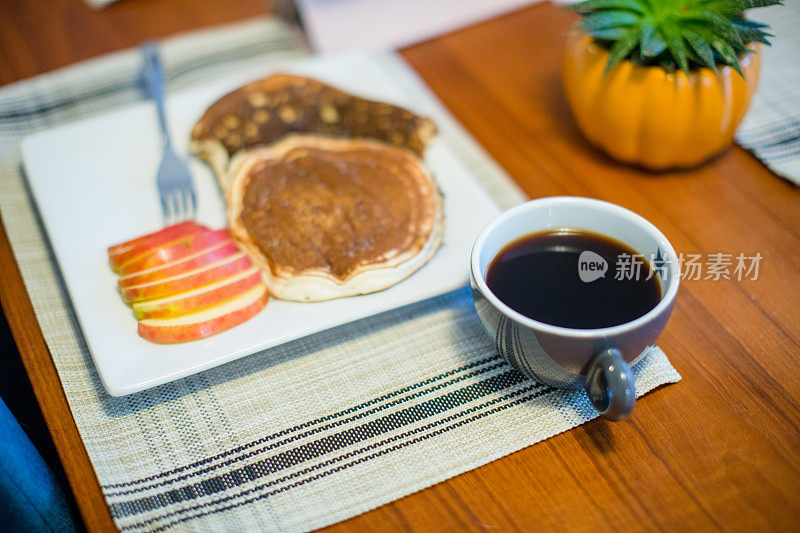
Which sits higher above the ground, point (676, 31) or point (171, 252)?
point (676, 31)

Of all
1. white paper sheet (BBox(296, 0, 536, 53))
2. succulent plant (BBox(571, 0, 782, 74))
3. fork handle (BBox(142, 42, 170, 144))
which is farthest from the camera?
white paper sheet (BBox(296, 0, 536, 53))

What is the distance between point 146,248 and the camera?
3.55ft

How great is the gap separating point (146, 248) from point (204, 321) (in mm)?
192

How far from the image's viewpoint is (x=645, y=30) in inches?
43.2

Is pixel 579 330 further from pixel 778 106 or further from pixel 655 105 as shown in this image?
pixel 778 106

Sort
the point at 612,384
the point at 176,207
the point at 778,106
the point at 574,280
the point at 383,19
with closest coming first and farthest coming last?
the point at 612,384
the point at 574,280
the point at 176,207
the point at 778,106
the point at 383,19

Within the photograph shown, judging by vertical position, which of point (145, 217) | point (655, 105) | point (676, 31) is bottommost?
point (145, 217)

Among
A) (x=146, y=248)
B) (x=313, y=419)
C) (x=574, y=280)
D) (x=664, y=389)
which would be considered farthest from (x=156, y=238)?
(x=664, y=389)

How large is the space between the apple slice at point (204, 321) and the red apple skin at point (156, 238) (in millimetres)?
146

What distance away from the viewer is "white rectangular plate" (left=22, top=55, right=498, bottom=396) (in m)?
0.97

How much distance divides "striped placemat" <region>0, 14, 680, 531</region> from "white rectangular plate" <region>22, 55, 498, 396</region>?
0.22 feet

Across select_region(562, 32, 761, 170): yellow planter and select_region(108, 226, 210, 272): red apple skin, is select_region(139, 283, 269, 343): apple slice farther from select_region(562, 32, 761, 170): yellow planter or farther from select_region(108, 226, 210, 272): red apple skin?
select_region(562, 32, 761, 170): yellow planter

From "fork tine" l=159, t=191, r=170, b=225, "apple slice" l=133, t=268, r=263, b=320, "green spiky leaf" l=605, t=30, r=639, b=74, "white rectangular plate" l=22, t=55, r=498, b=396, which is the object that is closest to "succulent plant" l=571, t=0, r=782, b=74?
"green spiky leaf" l=605, t=30, r=639, b=74

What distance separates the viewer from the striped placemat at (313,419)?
2.85 feet
